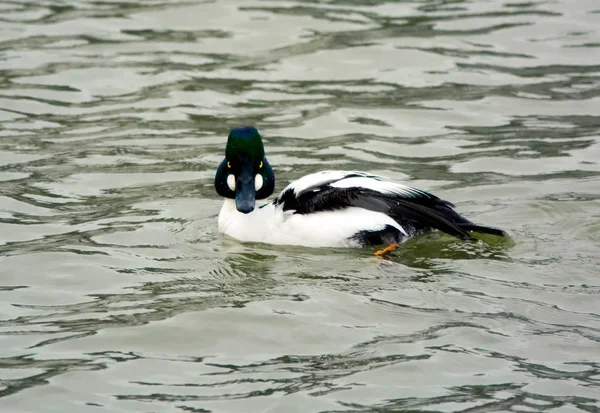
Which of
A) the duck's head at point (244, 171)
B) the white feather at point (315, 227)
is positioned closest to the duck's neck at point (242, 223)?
the white feather at point (315, 227)

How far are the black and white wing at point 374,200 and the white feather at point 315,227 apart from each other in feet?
0.18

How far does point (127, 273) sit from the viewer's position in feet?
28.8

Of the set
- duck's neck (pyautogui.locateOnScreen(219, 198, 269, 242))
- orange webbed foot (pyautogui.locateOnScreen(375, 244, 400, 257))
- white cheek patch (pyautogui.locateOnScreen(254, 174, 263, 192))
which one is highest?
white cheek patch (pyautogui.locateOnScreen(254, 174, 263, 192))

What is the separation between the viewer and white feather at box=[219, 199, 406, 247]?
911 cm

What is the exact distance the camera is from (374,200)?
9.09 meters

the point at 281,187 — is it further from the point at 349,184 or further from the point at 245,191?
the point at 349,184

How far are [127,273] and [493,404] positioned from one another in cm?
338

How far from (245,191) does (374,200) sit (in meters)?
1.07

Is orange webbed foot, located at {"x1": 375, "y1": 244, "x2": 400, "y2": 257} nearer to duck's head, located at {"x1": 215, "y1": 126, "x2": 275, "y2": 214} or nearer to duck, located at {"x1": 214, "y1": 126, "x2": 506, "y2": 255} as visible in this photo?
duck, located at {"x1": 214, "y1": 126, "x2": 506, "y2": 255}

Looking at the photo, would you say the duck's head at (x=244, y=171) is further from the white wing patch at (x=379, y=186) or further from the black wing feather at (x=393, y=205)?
the white wing patch at (x=379, y=186)

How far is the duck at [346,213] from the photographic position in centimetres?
909


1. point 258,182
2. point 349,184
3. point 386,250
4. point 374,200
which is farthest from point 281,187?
point 386,250

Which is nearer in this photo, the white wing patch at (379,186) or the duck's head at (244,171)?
the white wing patch at (379,186)

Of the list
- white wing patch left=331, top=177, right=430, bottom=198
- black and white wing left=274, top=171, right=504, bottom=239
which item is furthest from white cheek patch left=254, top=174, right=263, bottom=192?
white wing patch left=331, top=177, right=430, bottom=198
